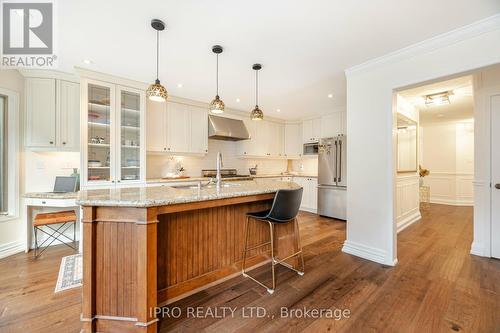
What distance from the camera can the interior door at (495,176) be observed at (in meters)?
2.77

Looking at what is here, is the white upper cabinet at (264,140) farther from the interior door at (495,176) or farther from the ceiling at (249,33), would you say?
the interior door at (495,176)

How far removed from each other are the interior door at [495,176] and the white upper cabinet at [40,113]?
19.9ft

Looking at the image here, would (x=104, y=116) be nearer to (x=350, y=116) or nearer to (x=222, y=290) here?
(x=222, y=290)

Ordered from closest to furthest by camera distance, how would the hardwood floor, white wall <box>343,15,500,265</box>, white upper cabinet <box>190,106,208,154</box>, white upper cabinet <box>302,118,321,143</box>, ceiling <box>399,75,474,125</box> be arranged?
the hardwood floor → white wall <box>343,15,500,265</box> → ceiling <box>399,75,474,125</box> → white upper cabinet <box>190,106,208,154</box> → white upper cabinet <box>302,118,321,143</box>

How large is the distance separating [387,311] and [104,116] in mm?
4207

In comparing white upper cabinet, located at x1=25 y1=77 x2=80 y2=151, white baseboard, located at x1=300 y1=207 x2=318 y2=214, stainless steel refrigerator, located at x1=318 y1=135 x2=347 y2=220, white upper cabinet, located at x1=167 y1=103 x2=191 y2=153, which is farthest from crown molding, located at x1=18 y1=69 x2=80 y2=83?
white baseboard, located at x1=300 y1=207 x2=318 y2=214

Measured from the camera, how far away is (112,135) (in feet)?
10.8

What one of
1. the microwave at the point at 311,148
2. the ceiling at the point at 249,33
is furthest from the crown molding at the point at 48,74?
the microwave at the point at 311,148

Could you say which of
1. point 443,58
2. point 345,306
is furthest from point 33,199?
point 443,58

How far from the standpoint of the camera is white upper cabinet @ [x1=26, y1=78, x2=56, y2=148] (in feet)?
9.91

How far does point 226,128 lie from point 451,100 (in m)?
4.56

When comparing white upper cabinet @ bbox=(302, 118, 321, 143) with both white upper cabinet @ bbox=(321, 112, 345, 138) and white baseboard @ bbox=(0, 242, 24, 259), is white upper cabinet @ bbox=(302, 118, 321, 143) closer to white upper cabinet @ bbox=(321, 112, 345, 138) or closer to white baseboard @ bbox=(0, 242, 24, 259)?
white upper cabinet @ bbox=(321, 112, 345, 138)

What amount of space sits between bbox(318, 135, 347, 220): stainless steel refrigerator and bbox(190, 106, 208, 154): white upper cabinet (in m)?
2.67

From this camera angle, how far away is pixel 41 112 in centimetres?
307
